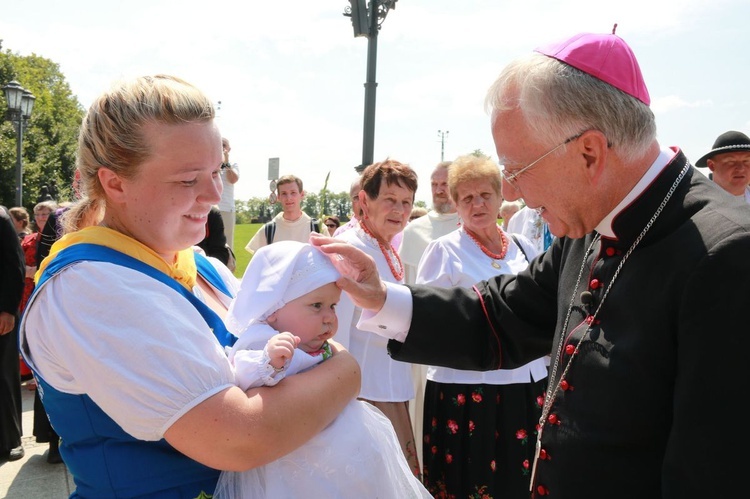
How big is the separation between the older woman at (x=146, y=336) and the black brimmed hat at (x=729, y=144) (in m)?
5.62

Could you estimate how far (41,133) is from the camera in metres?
39.3

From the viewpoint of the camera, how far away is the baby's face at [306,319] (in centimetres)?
220

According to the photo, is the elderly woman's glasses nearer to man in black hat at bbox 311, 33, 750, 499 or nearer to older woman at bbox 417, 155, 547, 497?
man in black hat at bbox 311, 33, 750, 499

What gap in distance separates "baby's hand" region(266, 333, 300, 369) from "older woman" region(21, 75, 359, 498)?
0.07 m

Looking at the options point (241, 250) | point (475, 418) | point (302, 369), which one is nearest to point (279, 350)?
point (302, 369)

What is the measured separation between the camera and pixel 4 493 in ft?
15.7

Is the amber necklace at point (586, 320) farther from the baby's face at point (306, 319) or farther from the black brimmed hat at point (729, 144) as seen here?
the black brimmed hat at point (729, 144)

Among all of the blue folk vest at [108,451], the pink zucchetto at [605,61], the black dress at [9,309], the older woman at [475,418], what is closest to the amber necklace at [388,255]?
the older woman at [475,418]

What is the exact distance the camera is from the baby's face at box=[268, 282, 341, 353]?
2199mm

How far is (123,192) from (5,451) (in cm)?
511

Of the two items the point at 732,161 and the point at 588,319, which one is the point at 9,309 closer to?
the point at 588,319

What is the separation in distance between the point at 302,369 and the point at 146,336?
2.06ft

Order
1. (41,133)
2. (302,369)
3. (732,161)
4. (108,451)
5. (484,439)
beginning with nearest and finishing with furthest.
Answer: (108,451), (302,369), (484,439), (732,161), (41,133)

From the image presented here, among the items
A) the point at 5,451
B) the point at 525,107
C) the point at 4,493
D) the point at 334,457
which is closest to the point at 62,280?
the point at 334,457
